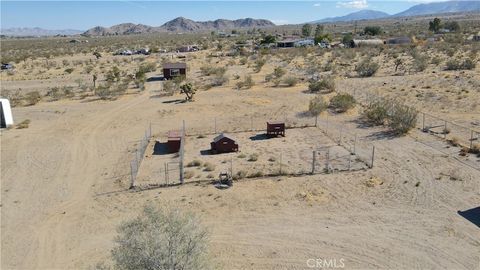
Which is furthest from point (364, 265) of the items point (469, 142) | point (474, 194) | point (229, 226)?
point (469, 142)

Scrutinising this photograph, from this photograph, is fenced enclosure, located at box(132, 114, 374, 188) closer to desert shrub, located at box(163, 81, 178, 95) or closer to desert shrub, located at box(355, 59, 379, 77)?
desert shrub, located at box(163, 81, 178, 95)

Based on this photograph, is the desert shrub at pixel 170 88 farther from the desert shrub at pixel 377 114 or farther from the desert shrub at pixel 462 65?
the desert shrub at pixel 462 65

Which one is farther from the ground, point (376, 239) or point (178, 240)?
point (178, 240)

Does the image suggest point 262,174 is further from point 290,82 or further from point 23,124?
point 290,82

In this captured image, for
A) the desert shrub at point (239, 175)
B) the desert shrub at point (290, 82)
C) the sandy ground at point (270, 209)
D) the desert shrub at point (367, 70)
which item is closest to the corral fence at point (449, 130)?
the sandy ground at point (270, 209)

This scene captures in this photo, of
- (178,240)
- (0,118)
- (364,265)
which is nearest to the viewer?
(178,240)

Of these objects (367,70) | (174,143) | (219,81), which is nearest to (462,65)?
(367,70)

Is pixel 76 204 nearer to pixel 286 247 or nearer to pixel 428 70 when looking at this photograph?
pixel 286 247
